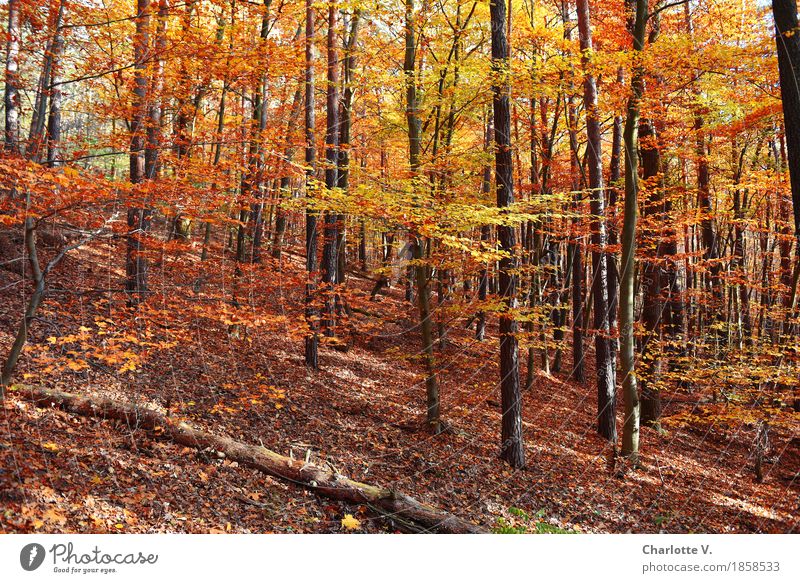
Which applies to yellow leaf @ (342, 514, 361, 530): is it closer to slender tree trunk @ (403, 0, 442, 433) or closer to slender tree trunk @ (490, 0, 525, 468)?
slender tree trunk @ (490, 0, 525, 468)

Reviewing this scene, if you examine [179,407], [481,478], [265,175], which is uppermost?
[265,175]

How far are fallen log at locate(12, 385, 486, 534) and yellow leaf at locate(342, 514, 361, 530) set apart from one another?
1.28 ft

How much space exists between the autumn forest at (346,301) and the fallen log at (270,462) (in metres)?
0.03

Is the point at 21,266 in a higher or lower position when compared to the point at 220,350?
higher

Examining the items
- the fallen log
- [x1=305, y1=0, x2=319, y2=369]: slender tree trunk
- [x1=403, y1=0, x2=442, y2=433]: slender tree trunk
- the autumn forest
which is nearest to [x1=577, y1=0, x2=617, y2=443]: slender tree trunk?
the autumn forest

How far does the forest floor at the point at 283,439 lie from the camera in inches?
201

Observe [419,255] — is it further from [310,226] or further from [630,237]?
[630,237]

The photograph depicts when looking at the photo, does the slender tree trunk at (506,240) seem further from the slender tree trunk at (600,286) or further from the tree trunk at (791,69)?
the tree trunk at (791,69)

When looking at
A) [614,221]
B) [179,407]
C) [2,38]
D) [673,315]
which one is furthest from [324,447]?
[673,315]

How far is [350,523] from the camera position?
18.3 ft

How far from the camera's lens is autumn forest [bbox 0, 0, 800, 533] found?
5.52 metres
